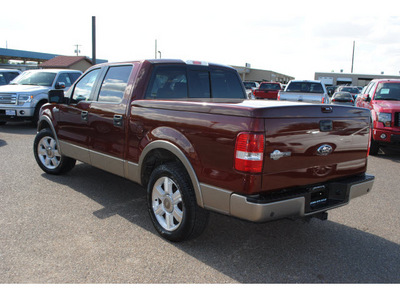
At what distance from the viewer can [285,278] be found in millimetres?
3123

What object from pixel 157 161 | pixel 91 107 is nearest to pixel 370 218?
pixel 157 161

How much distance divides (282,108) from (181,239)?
1.64 metres

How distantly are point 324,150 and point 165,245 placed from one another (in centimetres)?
183

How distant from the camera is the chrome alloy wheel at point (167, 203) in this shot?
Result: 3676 millimetres

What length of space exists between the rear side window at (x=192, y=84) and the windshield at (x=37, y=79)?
370 inches

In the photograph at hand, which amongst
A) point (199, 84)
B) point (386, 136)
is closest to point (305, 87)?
point (386, 136)

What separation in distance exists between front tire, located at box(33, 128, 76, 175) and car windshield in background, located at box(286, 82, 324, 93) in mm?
10305

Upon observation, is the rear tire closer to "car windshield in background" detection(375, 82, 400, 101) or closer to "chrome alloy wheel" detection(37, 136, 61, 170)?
"car windshield in background" detection(375, 82, 400, 101)

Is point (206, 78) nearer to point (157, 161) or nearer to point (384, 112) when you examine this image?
point (157, 161)

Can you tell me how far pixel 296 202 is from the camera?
10.2ft

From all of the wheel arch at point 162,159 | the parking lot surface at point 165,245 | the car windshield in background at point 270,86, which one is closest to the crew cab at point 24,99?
the parking lot surface at point 165,245

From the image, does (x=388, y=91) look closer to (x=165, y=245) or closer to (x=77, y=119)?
(x=77, y=119)

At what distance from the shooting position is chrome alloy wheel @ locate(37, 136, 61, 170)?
19.8 feet

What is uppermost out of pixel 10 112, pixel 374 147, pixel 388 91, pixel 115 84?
pixel 388 91
